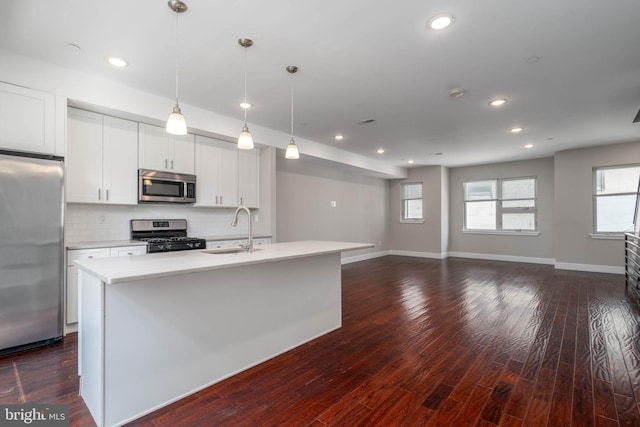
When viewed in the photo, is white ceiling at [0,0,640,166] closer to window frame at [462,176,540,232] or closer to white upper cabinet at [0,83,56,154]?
white upper cabinet at [0,83,56,154]

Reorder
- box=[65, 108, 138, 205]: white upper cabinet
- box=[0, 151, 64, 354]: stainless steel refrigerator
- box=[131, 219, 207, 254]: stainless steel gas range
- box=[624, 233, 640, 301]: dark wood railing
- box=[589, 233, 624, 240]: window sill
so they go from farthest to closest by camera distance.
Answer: box=[589, 233, 624, 240]: window sill
box=[624, 233, 640, 301]: dark wood railing
box=[131, 219, 207, 254]: stainless steel gas range
box=[65, 108, 138, 205]: white upper cabinet
box=[0, 151, 64, 354]: stainless steel refrigerator

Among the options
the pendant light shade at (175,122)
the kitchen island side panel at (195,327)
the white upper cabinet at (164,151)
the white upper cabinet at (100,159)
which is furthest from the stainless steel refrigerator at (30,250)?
the kitchen island side panel at (195,327)

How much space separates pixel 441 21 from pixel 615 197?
654 cm

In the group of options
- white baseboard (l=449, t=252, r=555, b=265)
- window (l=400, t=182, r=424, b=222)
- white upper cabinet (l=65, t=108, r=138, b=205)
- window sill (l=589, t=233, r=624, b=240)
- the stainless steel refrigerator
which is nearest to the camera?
the stainless steel refrigerator

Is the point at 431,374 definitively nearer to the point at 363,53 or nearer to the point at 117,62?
the point at 363,53

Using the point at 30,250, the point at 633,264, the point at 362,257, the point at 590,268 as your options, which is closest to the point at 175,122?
the point at 30,250

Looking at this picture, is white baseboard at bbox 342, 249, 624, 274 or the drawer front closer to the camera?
the drawer front

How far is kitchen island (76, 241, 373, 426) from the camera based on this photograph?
69.1 inches

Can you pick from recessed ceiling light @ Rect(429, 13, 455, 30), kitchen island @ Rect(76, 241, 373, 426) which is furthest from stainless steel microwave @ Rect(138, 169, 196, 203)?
recessed ceiling light @ Rect(429, 13, 455, 30)

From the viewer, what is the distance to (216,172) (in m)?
4.51

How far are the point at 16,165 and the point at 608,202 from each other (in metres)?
9.29

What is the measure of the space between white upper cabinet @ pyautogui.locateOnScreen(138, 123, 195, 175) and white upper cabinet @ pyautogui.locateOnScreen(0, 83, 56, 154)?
0.93 metres

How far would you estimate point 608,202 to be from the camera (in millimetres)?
6281

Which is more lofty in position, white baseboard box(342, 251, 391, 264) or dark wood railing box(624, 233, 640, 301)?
dark wood railing box(624, 233, 640, 301)
